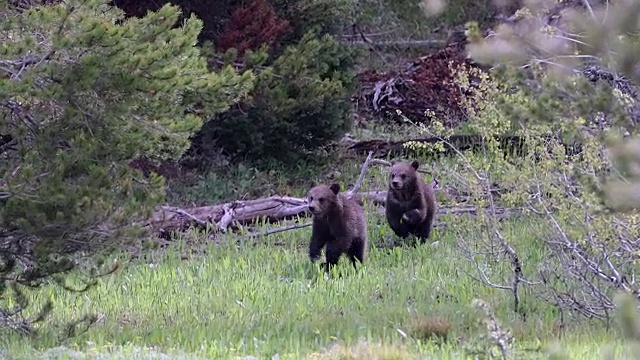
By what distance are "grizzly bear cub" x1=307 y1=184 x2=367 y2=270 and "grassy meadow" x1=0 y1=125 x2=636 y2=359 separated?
0.18m

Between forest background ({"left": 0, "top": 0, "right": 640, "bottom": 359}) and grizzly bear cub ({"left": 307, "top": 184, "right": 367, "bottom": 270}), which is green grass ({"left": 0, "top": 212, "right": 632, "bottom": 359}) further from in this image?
grizzly bear cub ({"left": 307, "top": 184, "right": 367, "bottom": 270})

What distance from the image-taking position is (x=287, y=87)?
55.4 feet

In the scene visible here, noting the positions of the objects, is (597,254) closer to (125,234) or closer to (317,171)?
(125,234)

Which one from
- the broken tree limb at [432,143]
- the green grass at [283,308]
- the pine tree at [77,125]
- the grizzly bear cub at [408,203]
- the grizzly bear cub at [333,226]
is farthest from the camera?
the broken tree limb at [432,143]

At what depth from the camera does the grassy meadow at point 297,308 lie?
8.33 metres

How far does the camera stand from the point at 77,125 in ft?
28.9

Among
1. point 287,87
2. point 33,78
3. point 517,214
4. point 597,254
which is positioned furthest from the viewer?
point 287,87

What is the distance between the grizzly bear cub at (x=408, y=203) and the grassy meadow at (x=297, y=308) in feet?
0.99

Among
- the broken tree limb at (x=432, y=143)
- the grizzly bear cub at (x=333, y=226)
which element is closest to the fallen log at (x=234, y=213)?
the grizzly bear cub at (x=333, y=226)

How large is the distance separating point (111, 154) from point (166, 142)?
1.01 m

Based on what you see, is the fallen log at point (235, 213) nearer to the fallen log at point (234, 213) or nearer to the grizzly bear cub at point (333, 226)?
the fallen log at point (234, 213)

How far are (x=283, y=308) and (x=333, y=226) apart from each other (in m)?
2.07

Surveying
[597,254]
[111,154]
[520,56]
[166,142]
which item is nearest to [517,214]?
[597,254]

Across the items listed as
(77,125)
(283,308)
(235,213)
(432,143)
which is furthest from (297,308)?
(432,143)
